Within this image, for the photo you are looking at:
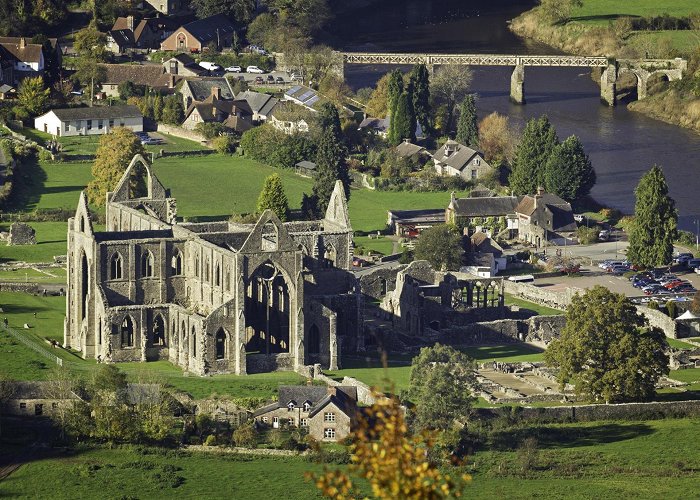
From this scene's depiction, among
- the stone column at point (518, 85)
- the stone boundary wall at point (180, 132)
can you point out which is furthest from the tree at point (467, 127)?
the stone column at point (518, 85)

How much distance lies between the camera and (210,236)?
10044 centimetres

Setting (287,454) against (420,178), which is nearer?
(287,454)

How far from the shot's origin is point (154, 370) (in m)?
95.5

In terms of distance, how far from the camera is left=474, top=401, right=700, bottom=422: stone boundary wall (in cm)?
8881

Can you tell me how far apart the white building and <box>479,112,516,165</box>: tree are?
81.2 ft

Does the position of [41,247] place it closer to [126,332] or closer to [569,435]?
[126,332]

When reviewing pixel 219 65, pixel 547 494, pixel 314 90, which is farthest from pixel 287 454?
pixel 219 65

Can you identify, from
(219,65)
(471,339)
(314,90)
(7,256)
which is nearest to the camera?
(471,339)

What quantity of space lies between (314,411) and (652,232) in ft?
133

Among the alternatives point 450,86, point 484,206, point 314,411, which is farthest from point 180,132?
point 314,411

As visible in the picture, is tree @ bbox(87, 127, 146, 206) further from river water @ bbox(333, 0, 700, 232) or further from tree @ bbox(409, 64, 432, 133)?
river water @ bbox(333, 0, 700, 232)

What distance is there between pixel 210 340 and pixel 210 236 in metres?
6.97

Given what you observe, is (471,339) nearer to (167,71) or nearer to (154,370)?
(154,370)

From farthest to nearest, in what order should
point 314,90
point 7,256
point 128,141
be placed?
point 314,90
point 128,141
point 7,256
